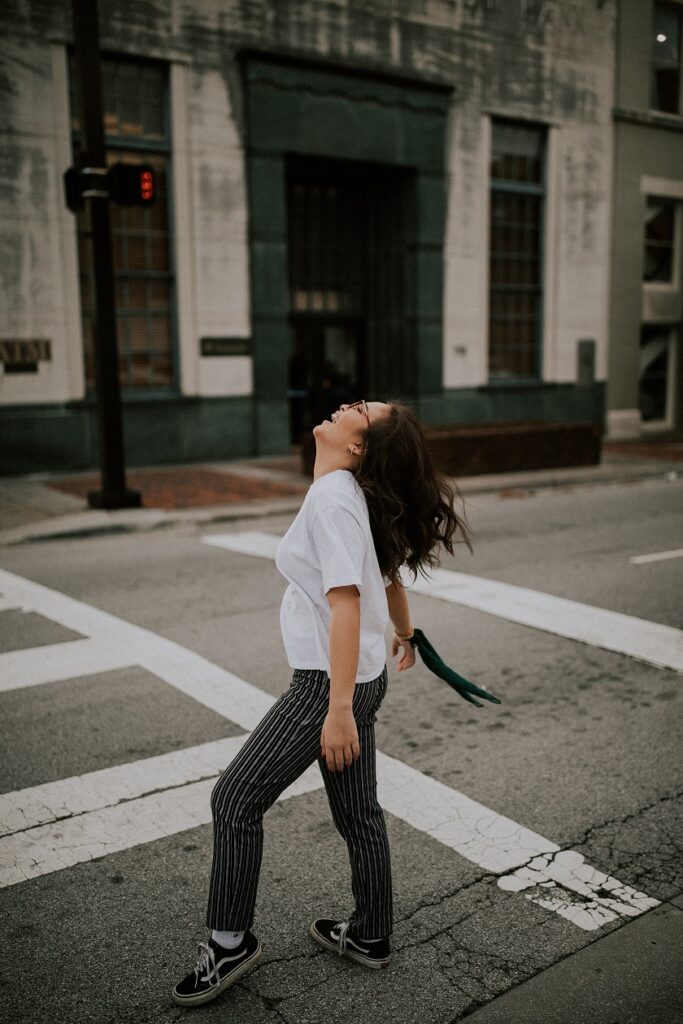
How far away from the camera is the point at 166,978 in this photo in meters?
2.73

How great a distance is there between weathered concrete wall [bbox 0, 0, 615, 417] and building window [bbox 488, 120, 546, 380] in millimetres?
335

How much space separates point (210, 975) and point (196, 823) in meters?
1.02

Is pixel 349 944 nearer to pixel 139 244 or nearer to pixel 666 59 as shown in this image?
pixel 139 244

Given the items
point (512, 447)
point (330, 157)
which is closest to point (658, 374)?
point (512, 447)

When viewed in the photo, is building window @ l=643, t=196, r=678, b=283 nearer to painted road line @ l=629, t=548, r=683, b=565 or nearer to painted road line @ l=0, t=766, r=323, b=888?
painted road line @ l=629, t=548, r=683, b=565

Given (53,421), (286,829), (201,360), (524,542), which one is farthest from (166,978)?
(201,360)

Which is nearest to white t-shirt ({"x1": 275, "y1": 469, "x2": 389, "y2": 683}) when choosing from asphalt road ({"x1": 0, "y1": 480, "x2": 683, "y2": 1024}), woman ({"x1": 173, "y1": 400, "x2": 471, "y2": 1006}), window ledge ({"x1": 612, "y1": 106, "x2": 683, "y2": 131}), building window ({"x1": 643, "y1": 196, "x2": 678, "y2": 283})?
woman ({"x1": 173, "y1": 400, "x2": 471, "y2": 1006})

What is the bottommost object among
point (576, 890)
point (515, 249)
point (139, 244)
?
point (576, 890)

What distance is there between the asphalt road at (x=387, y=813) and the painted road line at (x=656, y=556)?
29.0 inches

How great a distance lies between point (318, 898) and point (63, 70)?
1363 centimetres

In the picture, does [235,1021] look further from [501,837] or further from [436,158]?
[436,158]

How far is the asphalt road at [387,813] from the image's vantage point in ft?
8.88

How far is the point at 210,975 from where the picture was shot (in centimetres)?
260

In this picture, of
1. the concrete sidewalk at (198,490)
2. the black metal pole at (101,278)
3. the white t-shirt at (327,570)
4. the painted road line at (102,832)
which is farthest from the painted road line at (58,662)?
the black metal pole at (101,278)
